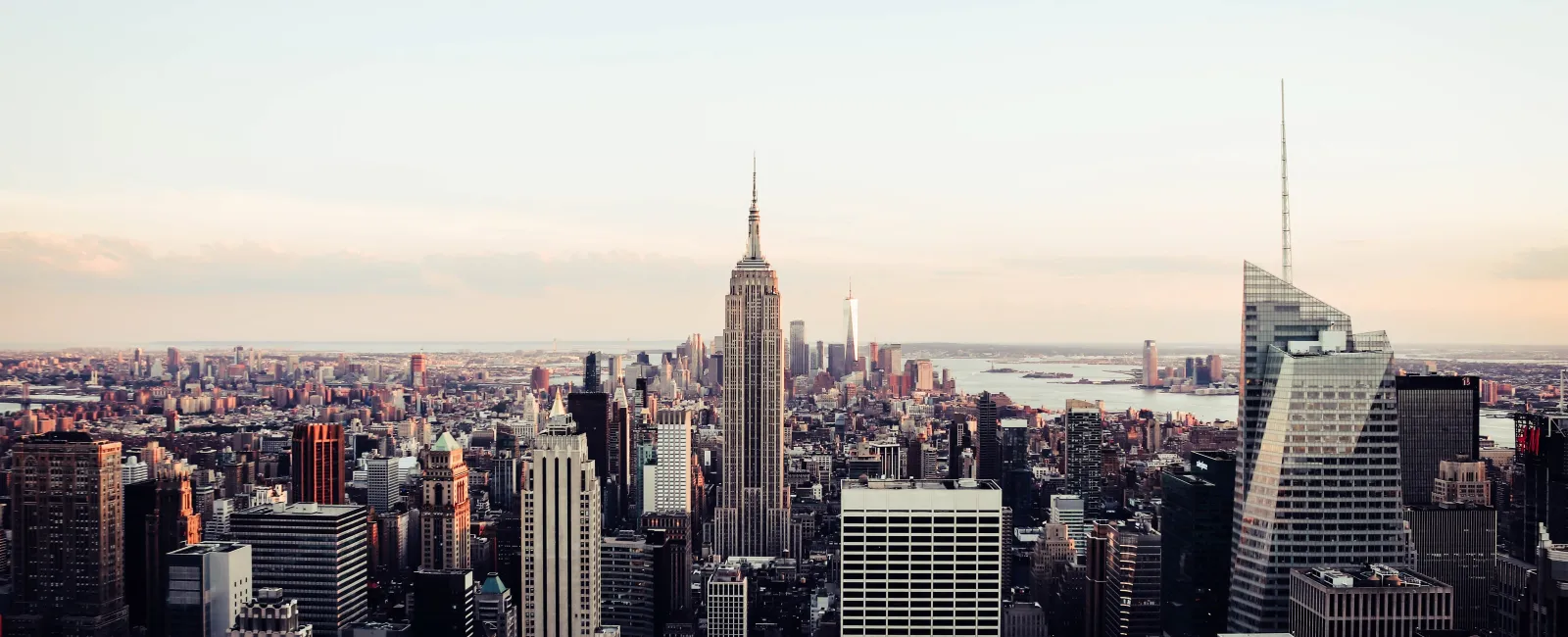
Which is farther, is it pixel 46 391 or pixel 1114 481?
pixel 1114 481

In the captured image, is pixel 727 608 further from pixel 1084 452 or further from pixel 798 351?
pixel 798 351

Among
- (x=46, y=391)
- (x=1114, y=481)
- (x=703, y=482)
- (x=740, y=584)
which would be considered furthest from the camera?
(x=703, y=482)

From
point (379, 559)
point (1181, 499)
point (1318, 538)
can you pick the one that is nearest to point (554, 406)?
point (379, 559)

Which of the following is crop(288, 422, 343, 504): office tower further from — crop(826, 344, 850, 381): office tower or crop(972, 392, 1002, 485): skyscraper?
crop(972, 392, 1002, 485): skyscraper

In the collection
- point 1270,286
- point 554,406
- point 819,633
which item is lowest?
point 819,633

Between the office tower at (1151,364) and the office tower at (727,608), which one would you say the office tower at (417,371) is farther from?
the office tower at (1151,364)

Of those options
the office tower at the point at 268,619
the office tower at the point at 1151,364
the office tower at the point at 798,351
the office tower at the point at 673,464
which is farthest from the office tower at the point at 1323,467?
the office tower at the point at 798,351

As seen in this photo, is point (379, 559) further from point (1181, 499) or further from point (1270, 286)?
point (1270, 286)
